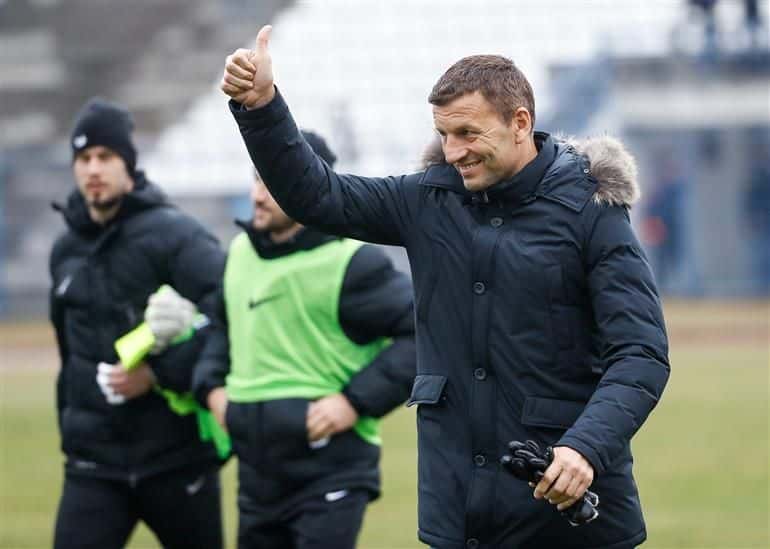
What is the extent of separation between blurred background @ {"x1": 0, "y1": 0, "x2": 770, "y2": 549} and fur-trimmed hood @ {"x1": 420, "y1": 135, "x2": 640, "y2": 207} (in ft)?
74.0

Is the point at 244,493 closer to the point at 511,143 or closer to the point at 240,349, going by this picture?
the point at 240,349

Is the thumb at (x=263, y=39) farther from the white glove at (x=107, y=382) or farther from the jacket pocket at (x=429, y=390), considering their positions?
the white glove at (x=107, y=382)

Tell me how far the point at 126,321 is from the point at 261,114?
7.75ft

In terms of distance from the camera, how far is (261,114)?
4355mm

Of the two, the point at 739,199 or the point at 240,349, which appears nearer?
the point at 240,349

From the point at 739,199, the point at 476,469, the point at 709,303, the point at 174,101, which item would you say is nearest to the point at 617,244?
the point at 476,469

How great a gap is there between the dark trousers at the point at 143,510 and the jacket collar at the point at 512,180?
2.47m

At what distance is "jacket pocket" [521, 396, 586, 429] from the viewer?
4359 millimetres

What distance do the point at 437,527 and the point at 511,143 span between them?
1.08 m

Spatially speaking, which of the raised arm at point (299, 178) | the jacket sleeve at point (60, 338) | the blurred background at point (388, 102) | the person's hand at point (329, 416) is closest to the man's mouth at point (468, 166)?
the raised arm at point (299, 178)

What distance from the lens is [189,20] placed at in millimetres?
40250

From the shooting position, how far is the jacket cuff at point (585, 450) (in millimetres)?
4078

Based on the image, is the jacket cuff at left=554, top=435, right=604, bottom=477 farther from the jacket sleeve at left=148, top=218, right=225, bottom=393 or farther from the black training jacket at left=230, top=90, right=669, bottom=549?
the jacket sleeve at left=148, top=218, right=225, bottom=393

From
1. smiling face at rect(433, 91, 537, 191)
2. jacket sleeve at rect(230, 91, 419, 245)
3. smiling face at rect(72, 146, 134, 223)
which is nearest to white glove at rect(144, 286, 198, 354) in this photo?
smiling face at rect(72, 146, 134, 223)
